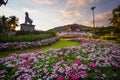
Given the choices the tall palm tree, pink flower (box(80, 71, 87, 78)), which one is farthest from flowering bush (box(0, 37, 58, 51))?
the tall palm tree

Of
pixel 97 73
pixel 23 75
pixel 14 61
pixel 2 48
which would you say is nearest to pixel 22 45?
pixel 2 48

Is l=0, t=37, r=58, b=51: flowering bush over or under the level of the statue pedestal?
under

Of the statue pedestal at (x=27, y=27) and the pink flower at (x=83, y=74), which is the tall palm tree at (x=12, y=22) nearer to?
the statue pedestal at (x=27, y=27)

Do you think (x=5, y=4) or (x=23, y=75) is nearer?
(x=23, y=75)

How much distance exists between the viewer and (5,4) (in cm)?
1274

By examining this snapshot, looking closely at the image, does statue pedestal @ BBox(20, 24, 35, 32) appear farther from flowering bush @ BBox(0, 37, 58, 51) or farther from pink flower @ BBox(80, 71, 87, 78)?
pink flower @ BBox(80, 71, 87, 78)

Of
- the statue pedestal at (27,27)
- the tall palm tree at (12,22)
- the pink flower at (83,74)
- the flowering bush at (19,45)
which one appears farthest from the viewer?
the tall palm tree at (12,22)

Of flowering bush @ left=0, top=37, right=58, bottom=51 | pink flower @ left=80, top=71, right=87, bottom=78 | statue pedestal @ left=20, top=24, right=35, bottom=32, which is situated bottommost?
pink flower @ left=80, top=71, right=87, bottom=78

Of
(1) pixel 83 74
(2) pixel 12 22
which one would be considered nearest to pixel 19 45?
(1) pixel 83 74

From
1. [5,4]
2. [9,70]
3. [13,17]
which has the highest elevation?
[13,17]

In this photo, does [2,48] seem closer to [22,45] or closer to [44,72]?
[22,45]

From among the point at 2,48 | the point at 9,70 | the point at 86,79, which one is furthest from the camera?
the point at 2,48

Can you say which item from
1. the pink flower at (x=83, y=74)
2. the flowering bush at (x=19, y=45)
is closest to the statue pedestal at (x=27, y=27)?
the flowering bush at (x=19, y=45)

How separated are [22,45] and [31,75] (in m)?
9.71
